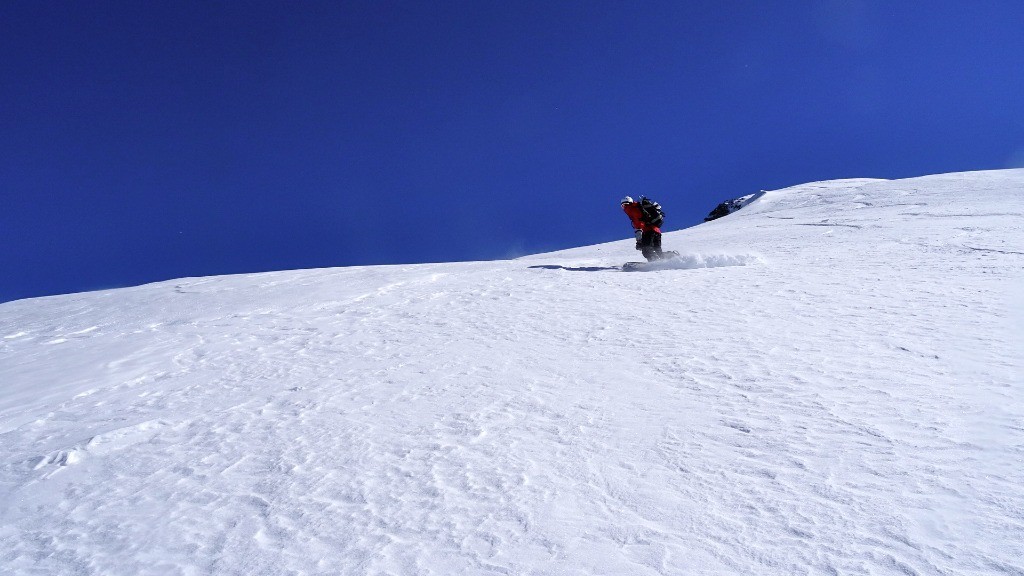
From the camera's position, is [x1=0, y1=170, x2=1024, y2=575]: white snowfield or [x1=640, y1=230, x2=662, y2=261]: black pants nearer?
[x1=0, y1=170, x2=1024, y2=575]: white snowfield

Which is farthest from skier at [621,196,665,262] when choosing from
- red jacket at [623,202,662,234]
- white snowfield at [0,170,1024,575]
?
white snowfield at [0,170,1024,575]

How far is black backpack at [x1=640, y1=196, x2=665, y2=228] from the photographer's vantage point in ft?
43.7

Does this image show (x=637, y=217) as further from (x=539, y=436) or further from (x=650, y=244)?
(x=539, y=436)

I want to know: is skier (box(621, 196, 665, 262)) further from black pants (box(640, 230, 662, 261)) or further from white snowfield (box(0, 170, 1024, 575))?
white snowfield (box(0, 170, 1024, 575))

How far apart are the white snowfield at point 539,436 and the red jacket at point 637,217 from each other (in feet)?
16.2

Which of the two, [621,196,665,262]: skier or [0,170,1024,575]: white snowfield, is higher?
[621,196,665,262]: skier

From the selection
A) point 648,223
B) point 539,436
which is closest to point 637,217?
point 648,223

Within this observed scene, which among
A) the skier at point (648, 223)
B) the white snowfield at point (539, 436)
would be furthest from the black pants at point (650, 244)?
the white snowfield at point (539, 436)

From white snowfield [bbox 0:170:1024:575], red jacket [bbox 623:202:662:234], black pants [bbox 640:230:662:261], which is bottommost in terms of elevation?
white snowfield [bbox 0:170:1024:575]

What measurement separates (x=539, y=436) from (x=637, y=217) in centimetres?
1002

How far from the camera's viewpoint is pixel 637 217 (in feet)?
44.1

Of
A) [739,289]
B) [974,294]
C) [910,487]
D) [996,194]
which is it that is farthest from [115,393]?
[996,194]

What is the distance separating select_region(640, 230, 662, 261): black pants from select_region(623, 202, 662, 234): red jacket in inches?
3.6

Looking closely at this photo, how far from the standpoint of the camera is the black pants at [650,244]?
13430 millimetres
